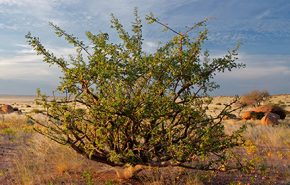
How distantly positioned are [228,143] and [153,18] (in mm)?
2788

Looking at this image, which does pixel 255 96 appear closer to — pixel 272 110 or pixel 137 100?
pixel 272 110

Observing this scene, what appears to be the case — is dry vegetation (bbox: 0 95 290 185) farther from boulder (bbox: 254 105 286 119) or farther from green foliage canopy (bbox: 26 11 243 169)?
boulder (bbox: 254 105 286 119)

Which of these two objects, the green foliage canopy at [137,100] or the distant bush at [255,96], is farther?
the distant bush at [255,96]

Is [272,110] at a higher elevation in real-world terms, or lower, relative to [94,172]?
higher

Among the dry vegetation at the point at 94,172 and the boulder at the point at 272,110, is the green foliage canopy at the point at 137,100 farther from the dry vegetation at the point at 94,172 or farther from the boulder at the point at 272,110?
the boulder at the point at 272,110

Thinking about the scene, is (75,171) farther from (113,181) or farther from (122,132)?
(122,132)

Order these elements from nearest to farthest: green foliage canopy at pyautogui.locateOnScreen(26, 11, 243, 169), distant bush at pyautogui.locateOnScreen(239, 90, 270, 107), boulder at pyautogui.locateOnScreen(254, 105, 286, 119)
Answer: green foliage canopy at pyautogui.locateOnScreen(26, 11, 243, 169)
boulder at pyautogui.locateOnScreen(254, 105, 286, 119)
distant bush at pyautogui.locateOnScreen(239, 90, 270, 107)

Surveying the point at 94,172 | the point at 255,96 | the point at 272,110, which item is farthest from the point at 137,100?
the point at 255,96

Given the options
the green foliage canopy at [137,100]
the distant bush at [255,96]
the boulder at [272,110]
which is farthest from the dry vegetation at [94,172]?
the distant bush at [255,96]

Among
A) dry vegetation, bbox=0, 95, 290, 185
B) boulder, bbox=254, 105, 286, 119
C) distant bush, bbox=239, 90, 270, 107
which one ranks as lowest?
dry vegetation, bbox=0, 95, 290, 185

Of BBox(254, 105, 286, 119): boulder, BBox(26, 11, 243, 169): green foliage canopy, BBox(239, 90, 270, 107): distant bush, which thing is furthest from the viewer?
BBox(239, 90, 270, 107): distant bush

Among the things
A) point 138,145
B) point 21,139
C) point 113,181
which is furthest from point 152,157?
point 21,139

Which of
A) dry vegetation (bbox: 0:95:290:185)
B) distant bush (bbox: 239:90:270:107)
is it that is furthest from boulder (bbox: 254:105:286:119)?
distant bush (bbox: 239:90:270:107)

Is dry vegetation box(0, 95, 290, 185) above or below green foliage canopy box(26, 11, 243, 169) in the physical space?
below
